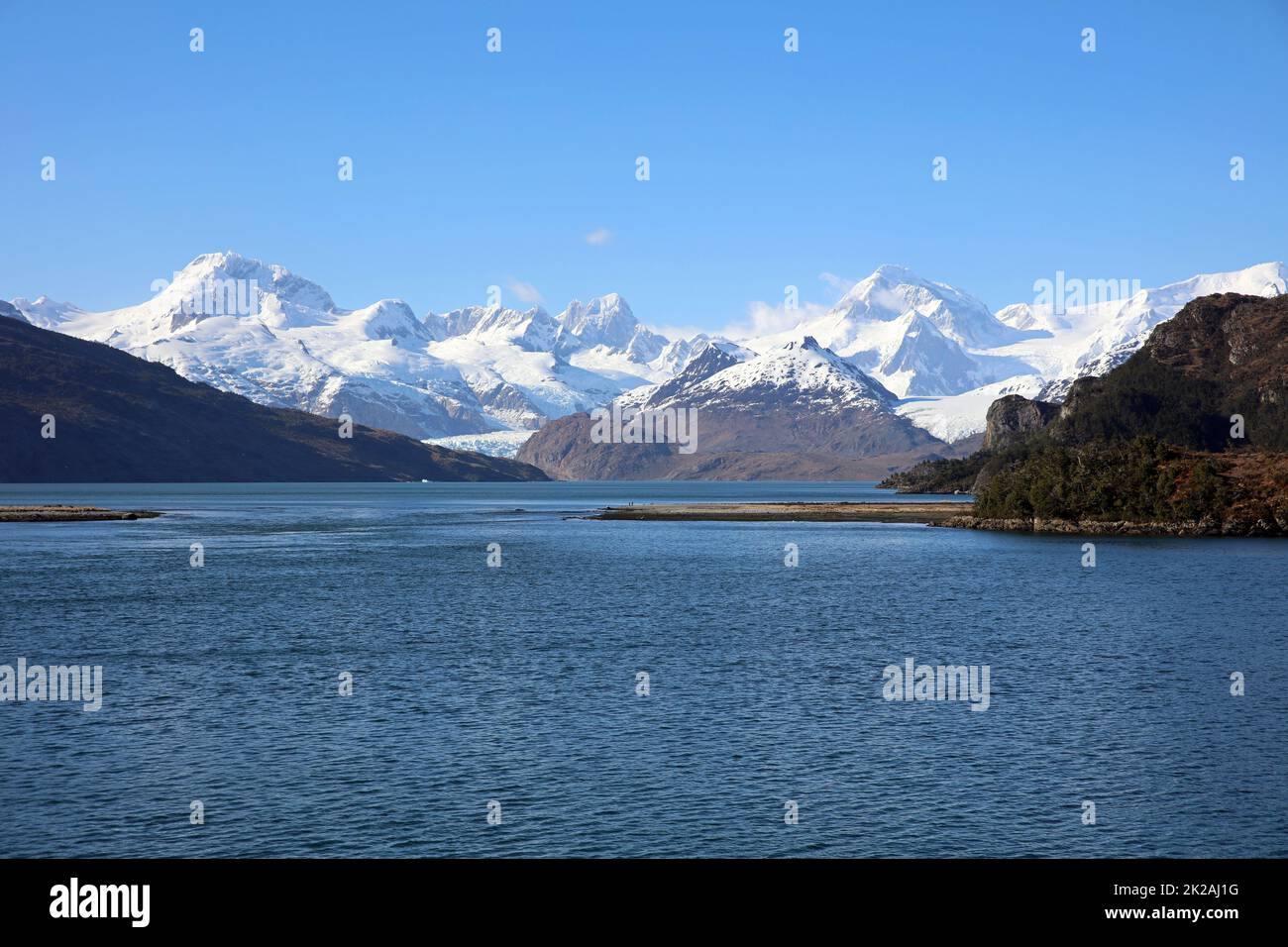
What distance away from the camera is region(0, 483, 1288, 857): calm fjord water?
124 ft

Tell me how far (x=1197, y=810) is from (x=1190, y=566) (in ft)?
331

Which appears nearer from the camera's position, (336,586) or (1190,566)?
(336,586)

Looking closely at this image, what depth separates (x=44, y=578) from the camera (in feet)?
384

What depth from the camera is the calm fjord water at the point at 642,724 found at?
37.9 meters

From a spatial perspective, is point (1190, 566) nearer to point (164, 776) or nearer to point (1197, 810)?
point (1197, 810)

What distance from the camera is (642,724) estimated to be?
171 ft

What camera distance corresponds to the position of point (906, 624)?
8581cm
